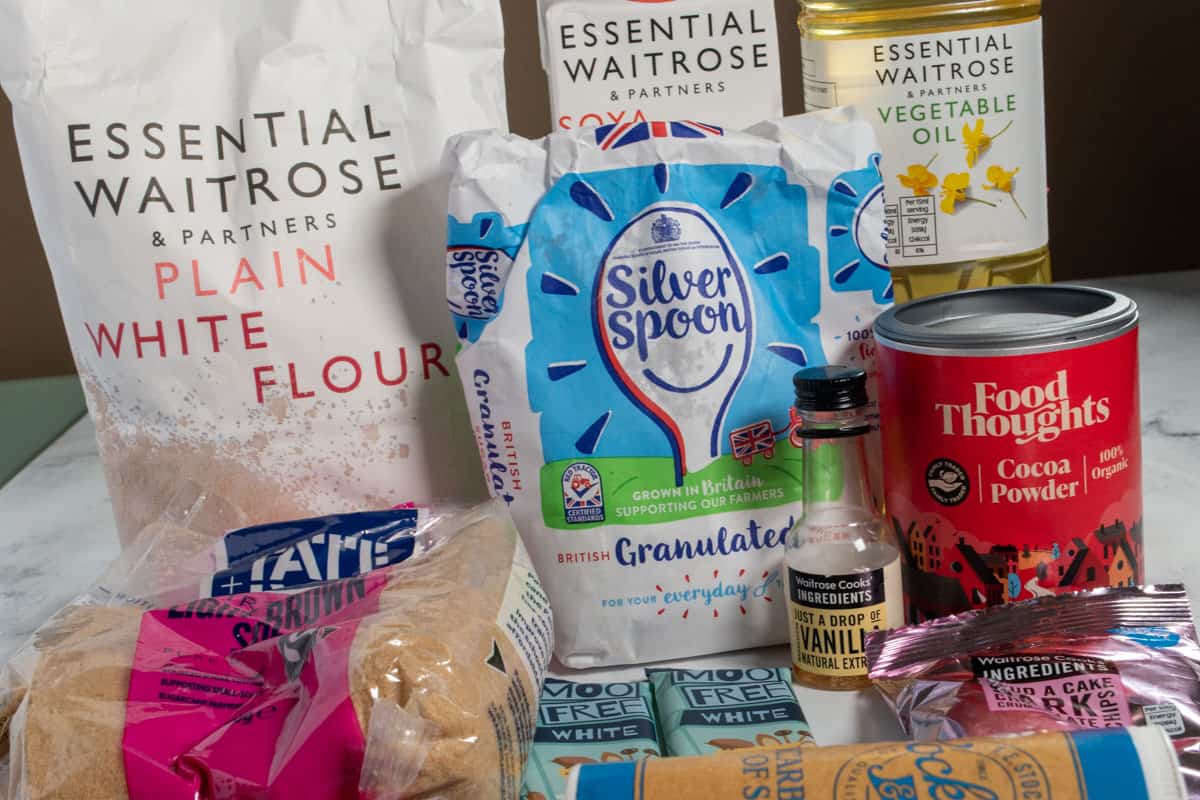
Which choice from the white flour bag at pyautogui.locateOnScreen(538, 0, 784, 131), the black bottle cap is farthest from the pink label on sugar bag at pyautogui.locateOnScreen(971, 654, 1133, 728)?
the white flour bag at pyautogui.locateOnScreen(538, 0, 784, 131)

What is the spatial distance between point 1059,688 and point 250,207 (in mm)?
541

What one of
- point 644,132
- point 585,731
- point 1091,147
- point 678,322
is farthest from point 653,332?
point 1091,147

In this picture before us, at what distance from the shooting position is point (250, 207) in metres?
0.83

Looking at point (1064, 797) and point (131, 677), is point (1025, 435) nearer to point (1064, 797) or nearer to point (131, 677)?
point (1064, 797)

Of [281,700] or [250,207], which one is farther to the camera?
[250,207]

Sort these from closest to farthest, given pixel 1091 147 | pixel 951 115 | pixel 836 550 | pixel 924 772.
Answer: pixel 924 772 → pixel 836 550 → pixel 951 115 → pixel 1091 147

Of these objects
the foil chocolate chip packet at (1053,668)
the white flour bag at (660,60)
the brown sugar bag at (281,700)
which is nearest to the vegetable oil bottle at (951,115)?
the white flour bag at (660,60)

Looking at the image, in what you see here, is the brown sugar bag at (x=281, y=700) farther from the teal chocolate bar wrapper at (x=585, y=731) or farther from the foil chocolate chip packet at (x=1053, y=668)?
the foil chocolate chip packet at (x=1053, y=668)

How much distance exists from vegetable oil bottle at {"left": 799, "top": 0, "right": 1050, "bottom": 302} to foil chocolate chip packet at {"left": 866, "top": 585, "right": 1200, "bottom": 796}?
0.28 m

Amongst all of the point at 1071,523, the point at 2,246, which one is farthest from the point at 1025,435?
the point at 2,246

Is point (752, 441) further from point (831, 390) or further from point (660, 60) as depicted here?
point (660, 60)

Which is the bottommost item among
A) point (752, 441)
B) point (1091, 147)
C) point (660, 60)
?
point (752, 441)

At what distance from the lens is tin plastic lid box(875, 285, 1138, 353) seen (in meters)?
0.67

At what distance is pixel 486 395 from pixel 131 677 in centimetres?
26
